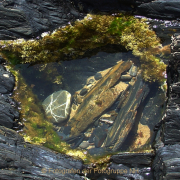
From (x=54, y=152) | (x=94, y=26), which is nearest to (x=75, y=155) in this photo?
(x=54, y=152)

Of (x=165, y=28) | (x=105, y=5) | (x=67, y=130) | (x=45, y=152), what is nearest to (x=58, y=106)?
(x=67, y=130)

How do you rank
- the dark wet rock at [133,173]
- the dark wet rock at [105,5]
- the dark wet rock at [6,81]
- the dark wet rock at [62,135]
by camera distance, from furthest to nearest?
1. the dark wet rock at [105,5]
2. the dark wet rock at [62,135]
3. the dark wet rock at [6,81]
4. the dark wet rock at [133,173]

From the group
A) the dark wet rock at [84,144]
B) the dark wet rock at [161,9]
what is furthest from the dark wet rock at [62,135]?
the dark wet rock at [161,9]

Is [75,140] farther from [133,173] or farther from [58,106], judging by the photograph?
[133,173]

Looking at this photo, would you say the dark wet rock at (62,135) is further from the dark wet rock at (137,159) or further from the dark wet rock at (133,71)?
the dark wet rock at (133,71)

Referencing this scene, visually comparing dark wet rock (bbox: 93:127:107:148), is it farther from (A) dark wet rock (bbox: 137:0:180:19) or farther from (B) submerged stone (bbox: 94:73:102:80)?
(A) dark wet rock (bbox: 137:0:180:19)
